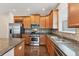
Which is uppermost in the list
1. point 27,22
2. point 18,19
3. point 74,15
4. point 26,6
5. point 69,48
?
point 26,6

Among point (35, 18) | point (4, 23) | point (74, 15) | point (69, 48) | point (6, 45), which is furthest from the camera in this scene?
point (35, 18)

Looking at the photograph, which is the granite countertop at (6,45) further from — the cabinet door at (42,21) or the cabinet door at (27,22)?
the cabinet door at (42,21)

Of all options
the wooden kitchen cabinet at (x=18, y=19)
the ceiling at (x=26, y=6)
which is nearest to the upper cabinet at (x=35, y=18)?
the wooden kitchen cabinet at (x=18, y=19)

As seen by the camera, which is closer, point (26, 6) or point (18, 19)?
point (26, 6)

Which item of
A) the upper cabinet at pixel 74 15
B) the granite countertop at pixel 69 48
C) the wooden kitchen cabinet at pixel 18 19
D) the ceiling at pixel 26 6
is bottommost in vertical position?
the granite countertop at pixel 69 48

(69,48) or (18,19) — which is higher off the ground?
(18,19)

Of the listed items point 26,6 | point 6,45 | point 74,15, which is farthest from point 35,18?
point 74,15

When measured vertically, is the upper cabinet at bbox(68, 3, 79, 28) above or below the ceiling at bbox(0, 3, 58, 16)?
below

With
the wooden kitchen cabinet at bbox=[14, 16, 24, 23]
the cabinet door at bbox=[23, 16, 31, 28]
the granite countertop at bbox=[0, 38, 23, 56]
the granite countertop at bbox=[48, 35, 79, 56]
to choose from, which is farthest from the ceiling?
the granite countertop at bbox=[48, 35, 79, 56]

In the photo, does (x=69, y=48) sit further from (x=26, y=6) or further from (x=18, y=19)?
(x=18, y=19)

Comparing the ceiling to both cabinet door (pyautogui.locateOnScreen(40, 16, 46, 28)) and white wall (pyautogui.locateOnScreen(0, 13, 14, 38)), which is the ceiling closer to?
white wall (pyautogui.locateOnScreen(0, 13, 14, 38))

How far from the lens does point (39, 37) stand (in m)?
9.79

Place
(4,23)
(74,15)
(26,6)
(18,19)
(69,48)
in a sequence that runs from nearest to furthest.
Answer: (69,48)
(74,15)
(26,6)
(4,23)
(18,19)

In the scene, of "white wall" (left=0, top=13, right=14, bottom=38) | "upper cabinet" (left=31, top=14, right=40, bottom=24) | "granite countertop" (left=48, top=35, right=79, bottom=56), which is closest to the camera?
"granite countertop" (left=48, top=35, right=79, bottom=56)
